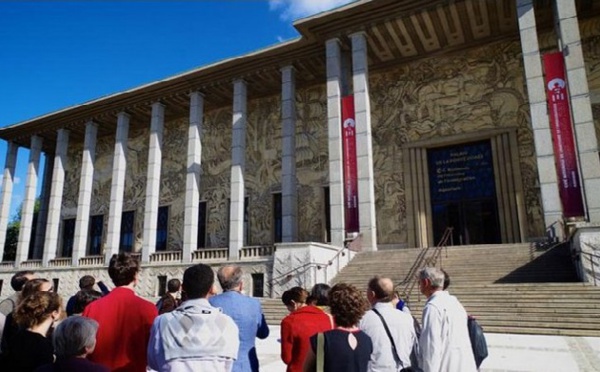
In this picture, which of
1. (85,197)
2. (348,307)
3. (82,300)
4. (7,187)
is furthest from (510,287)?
(7,187)

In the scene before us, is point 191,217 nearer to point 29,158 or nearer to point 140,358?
point 29,158

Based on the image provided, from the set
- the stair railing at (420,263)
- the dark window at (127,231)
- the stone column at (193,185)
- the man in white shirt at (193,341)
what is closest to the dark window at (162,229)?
the dark window at (127,231)

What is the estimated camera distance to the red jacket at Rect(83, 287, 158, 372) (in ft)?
9.81

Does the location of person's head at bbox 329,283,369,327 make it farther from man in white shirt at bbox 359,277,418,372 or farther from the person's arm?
the person's arm

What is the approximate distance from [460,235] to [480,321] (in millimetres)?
9914

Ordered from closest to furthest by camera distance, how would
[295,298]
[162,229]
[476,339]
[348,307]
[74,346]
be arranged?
[74,346]
[348,307]
[476,339]
[295,298]
[162,229]

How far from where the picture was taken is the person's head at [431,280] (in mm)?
3570

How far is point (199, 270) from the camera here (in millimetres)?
2936

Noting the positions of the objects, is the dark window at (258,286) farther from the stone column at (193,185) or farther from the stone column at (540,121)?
the stone column at (540,121)

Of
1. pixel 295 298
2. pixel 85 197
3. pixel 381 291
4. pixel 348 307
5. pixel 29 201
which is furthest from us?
pixel 29 201

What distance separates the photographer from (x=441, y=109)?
795 inches

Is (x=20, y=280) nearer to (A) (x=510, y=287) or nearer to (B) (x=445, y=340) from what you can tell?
(B) (x=445, y=340)

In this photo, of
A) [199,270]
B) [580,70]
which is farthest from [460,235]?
[199,270]

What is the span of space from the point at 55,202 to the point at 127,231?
14.9 ft
